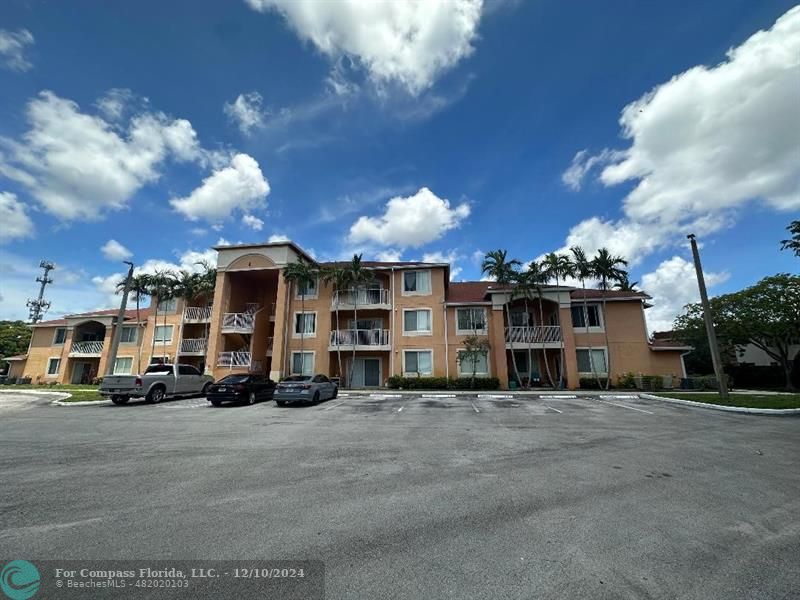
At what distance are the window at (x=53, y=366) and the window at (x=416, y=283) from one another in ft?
118

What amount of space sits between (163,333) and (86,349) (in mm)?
9746

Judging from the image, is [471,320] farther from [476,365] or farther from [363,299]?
[363,299]

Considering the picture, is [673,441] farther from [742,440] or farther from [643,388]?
[643,388]

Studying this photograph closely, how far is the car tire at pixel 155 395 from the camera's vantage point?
59.7 feet

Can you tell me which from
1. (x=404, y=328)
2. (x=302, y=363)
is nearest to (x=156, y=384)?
(x=302, y=363)

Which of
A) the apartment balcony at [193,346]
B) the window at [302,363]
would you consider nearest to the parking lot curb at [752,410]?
the window at [302,363]

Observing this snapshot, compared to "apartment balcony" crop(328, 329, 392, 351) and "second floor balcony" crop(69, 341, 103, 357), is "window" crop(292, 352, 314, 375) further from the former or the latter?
"second floor balcony" crop(69, 341, 103, 357)

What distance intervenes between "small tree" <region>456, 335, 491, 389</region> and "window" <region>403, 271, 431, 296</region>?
16.9 ft

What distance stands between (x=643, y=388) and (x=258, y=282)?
31.2 metres

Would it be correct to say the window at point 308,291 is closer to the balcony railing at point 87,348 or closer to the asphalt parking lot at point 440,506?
the asphalt parking lot at point 440,506

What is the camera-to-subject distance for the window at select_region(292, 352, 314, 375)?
90.0 feet

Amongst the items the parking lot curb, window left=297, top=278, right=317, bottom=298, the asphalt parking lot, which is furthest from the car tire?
the parking lot curb

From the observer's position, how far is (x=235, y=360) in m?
26.7

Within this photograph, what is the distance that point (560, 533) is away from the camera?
410 centimetres
